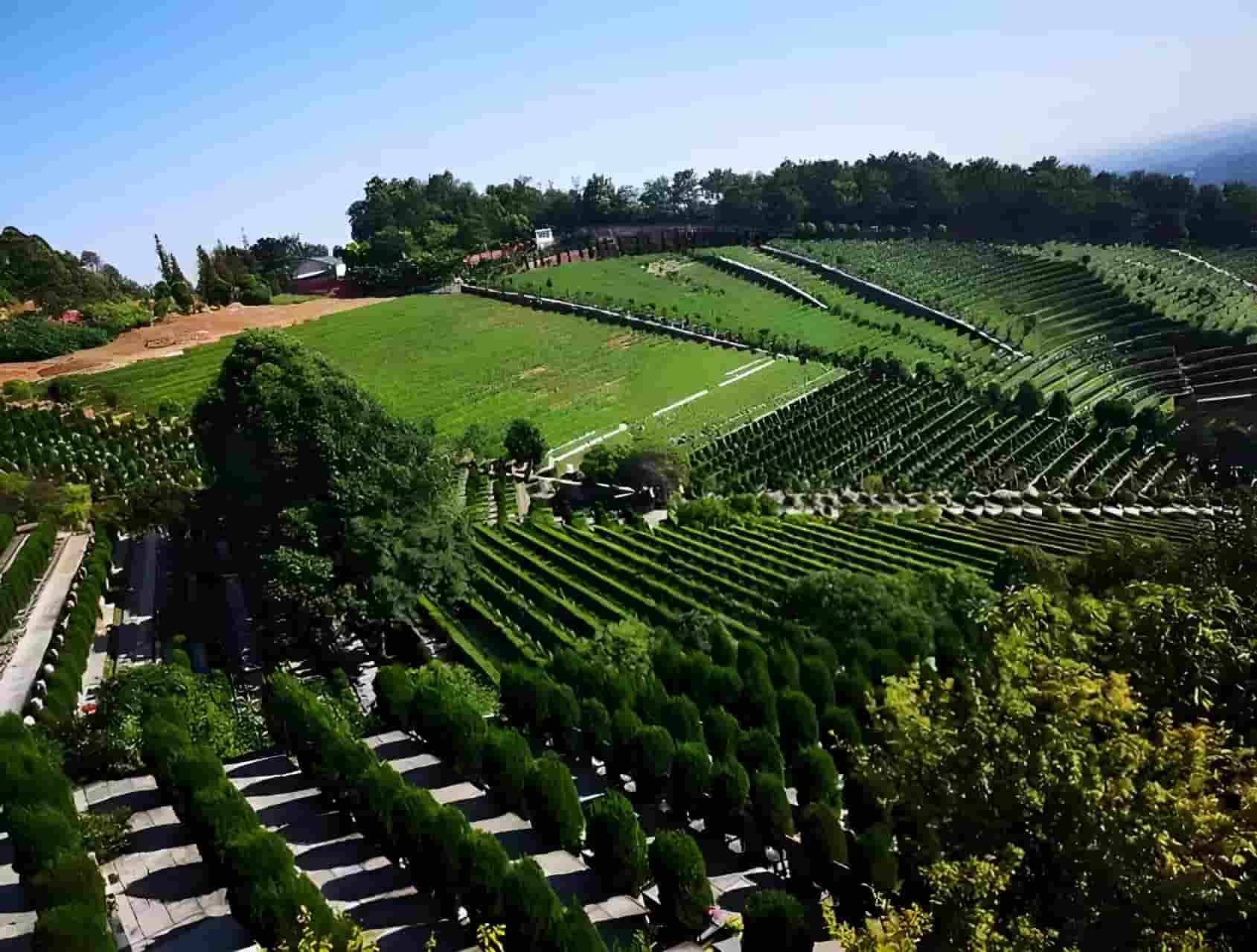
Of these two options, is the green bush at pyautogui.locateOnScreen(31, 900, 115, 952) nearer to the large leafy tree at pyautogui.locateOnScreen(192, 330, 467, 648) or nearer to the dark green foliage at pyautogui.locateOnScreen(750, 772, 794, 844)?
the dark green foliage at pyautogui.locateOnScreen(750, 772, 794, 844)

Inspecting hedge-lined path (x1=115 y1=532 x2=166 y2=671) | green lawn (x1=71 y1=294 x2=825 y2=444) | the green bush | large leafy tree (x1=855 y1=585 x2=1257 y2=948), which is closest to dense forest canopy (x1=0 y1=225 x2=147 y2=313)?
green lawn (x1=71 y1=294 x2=825 y2=444)

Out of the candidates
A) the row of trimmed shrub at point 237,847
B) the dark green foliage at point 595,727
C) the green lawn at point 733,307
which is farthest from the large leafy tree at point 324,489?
the green lawn at point 733,307

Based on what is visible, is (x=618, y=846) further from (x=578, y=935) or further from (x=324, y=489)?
(x=324, y=489)

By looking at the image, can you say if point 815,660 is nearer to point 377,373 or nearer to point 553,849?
point 553,849

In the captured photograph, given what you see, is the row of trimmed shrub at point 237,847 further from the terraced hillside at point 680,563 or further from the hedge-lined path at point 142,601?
the terraced hillside at point 680,563

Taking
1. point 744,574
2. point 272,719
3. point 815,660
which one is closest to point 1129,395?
point 744,574

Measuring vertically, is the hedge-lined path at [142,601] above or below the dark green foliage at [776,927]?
above

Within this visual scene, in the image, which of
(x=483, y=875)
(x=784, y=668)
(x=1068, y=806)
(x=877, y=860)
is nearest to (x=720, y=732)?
→ (x=784, y=668)
